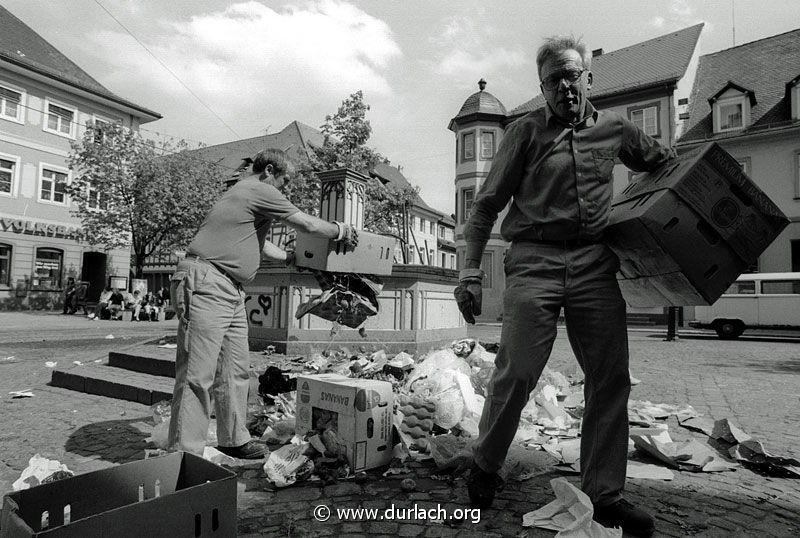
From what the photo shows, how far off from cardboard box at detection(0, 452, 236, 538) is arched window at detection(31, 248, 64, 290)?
93.2ft

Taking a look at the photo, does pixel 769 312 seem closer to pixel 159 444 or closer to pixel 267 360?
pixel 267 360

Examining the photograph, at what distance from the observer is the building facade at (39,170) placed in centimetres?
2445

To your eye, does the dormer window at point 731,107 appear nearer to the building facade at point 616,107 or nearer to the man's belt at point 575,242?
the building facade at point 616,107


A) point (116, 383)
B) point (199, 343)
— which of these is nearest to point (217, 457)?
point (199, 343)

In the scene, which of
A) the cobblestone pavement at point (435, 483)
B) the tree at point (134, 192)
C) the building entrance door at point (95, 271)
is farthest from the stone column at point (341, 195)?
the building entrance door at point (95, 271)

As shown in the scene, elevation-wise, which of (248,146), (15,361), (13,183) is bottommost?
(15,361)

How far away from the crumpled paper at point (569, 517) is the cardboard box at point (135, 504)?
1.34 meters

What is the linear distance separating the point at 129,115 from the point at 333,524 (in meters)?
33.3

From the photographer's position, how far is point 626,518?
7.62 feet

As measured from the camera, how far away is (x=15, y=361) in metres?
8.23

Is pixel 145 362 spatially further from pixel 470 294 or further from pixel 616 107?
pixel 616 107

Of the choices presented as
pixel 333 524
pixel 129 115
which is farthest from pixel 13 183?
pixel 333 524

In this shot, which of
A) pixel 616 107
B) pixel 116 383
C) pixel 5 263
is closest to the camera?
pixel 116 383

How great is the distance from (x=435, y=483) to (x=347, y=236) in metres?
1.61
